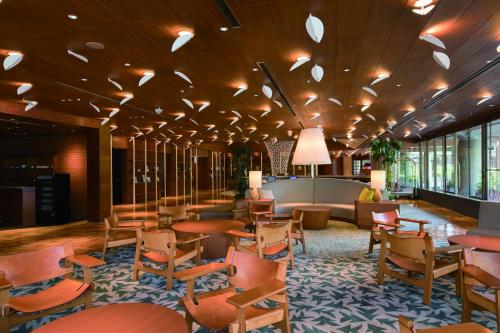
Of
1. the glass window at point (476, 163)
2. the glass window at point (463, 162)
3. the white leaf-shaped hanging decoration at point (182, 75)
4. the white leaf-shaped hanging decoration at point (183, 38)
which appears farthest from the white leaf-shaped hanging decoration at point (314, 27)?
the glass window at point (463, 162)

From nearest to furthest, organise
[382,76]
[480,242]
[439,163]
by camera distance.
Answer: [480,242] → [382,76] → [439,163]

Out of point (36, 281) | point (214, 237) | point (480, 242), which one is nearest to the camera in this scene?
point (36, 281)

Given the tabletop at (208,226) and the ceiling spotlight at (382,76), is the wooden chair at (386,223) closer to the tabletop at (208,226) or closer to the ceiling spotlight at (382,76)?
the tabletop at (208,226)

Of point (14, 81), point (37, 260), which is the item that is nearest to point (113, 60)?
point (14, 81)

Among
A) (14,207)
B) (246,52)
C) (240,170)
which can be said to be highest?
(246,52)

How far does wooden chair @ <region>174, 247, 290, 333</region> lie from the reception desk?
Answer: 9.89 m

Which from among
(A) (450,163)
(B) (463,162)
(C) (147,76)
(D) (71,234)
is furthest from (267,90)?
(A) (450,163)

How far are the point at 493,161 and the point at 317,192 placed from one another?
18.1 ft

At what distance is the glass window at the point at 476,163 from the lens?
11.3 m

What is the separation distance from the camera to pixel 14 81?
6379 mm

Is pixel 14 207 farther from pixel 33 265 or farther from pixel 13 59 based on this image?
pixel 33 265

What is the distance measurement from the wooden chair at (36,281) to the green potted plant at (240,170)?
7.86 meters

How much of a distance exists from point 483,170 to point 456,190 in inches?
100

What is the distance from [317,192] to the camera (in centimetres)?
1051
